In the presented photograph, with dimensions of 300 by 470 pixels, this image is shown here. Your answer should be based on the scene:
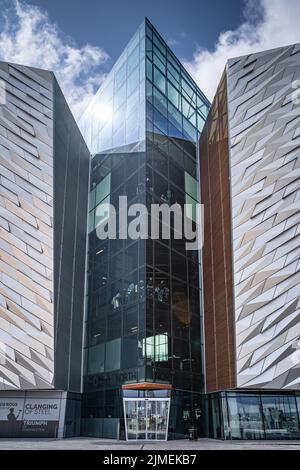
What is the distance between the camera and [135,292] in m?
27.7

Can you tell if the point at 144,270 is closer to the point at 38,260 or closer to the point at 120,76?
the point at 38,260

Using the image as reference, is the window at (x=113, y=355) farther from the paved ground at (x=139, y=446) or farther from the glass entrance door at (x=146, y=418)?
the paved ground at (x=139, y=446)

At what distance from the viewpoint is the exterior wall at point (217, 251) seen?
26375mm

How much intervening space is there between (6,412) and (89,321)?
836 cm

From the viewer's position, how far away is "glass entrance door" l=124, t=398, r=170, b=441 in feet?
79.4

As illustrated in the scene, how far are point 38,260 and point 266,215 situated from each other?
14.6 m

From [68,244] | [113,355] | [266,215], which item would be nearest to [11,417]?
[113,355]

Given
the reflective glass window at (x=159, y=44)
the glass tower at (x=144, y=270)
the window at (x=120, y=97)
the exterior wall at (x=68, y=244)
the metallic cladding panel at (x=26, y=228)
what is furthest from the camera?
the window at (x=120, y=97)

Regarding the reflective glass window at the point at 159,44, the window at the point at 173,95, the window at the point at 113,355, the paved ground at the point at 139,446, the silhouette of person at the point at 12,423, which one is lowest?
the paved ground at the point at 139,446

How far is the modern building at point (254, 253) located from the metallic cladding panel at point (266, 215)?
0.06 metres

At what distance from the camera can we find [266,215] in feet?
86.4

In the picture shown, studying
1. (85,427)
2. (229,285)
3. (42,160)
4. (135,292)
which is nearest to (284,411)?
(229,285)

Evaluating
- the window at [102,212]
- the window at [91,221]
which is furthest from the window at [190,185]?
the window at [91,221]

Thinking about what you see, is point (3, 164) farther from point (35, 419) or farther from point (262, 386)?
point (262, 386)
